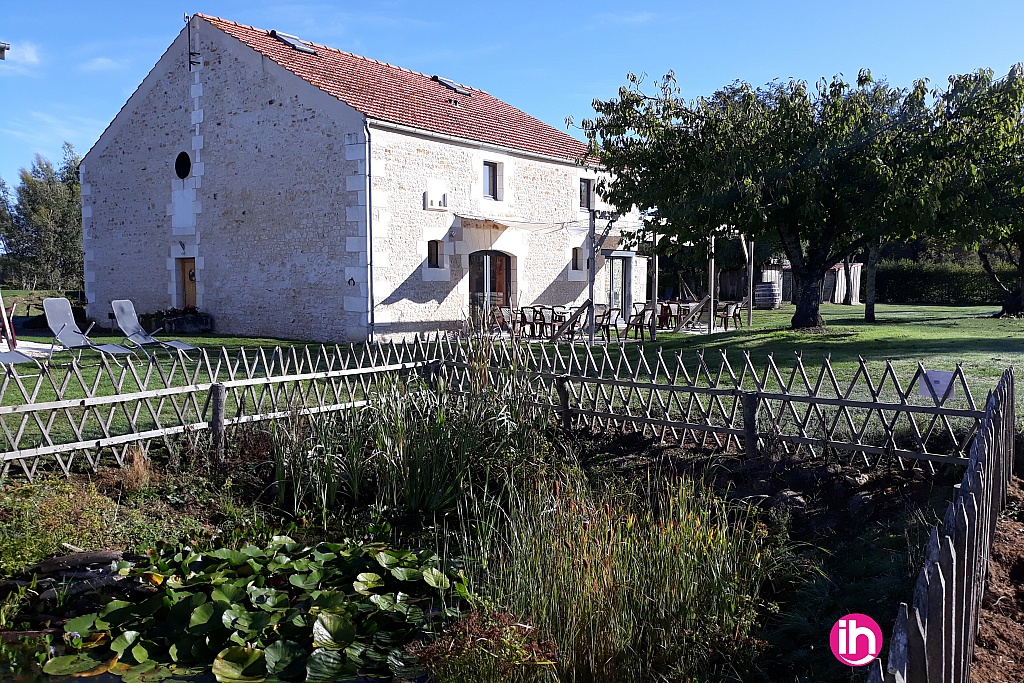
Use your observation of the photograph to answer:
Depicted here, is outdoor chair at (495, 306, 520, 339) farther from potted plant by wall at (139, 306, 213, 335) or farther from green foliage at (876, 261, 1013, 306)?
green foliage at (876, 261, 1013, 306)

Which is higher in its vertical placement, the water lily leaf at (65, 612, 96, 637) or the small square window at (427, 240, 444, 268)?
the small square window at (427, 240, 444, 268)

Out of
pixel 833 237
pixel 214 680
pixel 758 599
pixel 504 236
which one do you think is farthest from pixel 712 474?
pixel 504 236

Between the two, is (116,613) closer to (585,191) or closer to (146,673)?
(146,673)

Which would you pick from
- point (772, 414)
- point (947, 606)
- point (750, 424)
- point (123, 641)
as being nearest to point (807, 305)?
point (772, 414)

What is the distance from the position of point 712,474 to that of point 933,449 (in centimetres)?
151

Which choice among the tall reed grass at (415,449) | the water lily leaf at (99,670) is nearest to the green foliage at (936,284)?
the tall reed grass at (415,449)

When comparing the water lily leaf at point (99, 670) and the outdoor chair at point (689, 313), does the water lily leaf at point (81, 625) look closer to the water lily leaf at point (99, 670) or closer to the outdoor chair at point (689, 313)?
the water lily leaf at point (99, 670)

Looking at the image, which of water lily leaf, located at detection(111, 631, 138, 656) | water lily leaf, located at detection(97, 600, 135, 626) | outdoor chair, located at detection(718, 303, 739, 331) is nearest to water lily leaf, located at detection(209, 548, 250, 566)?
water lily leaf, located at detection(97, 600, 135, 626)

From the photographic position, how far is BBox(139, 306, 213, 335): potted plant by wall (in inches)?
663

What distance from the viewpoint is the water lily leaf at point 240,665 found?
9.96 feet

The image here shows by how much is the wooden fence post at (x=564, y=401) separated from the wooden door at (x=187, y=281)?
46.1ft

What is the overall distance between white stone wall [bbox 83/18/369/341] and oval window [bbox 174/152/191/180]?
0.58ft

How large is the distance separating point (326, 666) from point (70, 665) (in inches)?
39.6

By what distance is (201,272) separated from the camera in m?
→ 17.8
